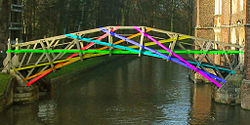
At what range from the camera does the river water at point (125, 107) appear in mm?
19688

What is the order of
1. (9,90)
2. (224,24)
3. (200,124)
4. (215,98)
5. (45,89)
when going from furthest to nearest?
(224,24) → (45,89) → (215,98) → (9,90) → (200,124)

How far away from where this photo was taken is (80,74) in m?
37.6

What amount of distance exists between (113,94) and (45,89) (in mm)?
3858

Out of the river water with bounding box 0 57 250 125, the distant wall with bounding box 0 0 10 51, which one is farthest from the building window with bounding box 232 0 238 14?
the distant wall with bounding box 0 0 10 51

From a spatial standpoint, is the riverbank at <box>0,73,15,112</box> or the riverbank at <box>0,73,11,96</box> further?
the riverbank at <box>0,73,11,96</box>

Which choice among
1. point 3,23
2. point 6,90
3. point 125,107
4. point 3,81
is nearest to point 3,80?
point 3,81

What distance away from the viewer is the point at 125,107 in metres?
22.6

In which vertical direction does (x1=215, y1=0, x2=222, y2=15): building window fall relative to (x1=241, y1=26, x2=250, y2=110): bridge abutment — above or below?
above

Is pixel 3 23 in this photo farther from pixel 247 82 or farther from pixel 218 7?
pixel 247 82

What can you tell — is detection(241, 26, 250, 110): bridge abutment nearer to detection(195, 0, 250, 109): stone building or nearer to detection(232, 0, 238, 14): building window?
detection(195, 0, 250, 109): stone building

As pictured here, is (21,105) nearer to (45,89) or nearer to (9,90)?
(9,90)

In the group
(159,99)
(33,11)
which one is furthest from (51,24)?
(159,99)

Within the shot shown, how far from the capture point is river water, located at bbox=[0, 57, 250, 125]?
1969 centimetres

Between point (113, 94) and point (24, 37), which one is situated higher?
point (24, 37)
